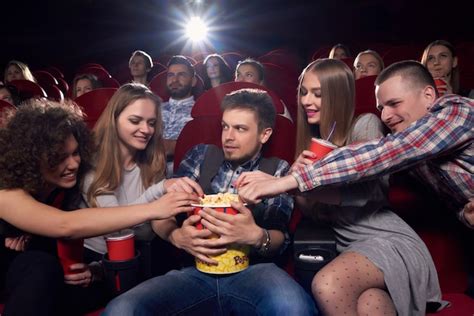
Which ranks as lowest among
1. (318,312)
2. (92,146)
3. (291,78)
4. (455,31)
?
(318,312)

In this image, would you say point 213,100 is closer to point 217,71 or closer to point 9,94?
point 9,94

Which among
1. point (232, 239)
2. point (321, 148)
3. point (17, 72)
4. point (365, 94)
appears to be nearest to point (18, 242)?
point (232, 239)

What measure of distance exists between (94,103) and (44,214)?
0.82m

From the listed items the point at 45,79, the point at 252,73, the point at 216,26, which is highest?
the point at 216,26

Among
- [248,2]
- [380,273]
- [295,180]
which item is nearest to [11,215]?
[295,180]

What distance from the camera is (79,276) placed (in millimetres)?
979

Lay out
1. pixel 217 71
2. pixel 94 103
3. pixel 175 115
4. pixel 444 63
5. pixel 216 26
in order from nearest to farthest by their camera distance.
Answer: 1. pixel 94 103
2. pixel 444 63
3. pixel 175 115
4. pixel 217 71
5. pixel 216 26

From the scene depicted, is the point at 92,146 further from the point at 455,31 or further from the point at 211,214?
the point at 455,31

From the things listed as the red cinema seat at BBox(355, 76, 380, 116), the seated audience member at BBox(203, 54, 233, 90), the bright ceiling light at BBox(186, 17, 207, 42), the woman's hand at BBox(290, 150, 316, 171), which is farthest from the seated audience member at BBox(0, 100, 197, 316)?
the bright ceiling light at BBox(186, 17, 207, 42)

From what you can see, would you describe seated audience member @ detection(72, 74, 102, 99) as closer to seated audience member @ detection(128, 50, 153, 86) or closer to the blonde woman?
seated audience member @ detection(128, 50, 153, 86)

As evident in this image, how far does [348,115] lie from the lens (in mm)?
1219

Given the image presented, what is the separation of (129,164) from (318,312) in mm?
711

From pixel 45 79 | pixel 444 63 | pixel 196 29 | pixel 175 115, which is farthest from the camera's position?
pixel 196 29

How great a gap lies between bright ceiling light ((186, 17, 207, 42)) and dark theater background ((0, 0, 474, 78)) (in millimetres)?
105
